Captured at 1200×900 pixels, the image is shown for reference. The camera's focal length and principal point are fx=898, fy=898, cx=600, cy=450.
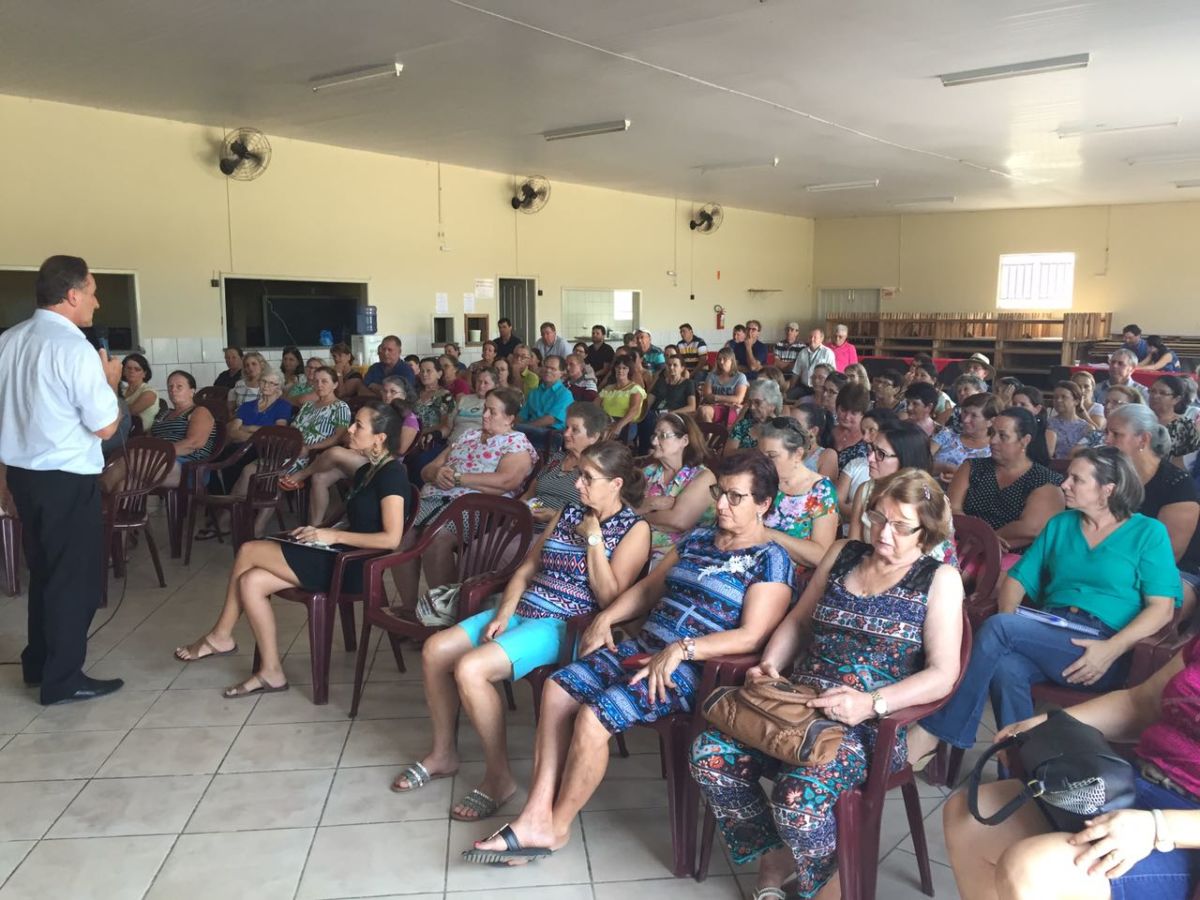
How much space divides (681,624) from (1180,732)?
114 centimetres

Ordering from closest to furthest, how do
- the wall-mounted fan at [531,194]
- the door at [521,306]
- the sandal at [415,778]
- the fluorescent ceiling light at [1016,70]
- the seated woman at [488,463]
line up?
the sandal at [415,778] → the seated woman at [488,463] → the fluorescent ceiling light at [1016,70] → the wall-mounted fan at [531,194] → the door at [521,306]

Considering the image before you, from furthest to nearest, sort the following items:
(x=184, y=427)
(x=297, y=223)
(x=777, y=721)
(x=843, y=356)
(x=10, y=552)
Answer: (x=843, y=356), (x=297, y=223), (x=184, y=427), (x=10, y=552), (x=777, y=721)

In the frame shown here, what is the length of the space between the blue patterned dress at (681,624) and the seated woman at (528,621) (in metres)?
0.22

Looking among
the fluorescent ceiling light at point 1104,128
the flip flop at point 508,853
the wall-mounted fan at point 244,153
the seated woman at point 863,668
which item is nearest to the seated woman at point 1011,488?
the seated woman at point 863,668

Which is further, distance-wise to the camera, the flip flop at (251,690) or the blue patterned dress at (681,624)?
the flip flop at (251,690)

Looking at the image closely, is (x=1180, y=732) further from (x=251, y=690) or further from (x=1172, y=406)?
(x=1172, y=406)

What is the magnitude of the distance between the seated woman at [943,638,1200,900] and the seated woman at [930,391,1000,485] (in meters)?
2.64

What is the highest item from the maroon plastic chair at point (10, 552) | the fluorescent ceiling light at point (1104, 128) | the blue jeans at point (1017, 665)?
the fluorescent ceiling light at point (1104, 128)

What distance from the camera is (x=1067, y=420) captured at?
16.4 feet

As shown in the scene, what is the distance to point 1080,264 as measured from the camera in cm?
1384

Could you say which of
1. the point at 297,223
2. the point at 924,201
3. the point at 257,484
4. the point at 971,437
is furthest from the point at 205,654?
the point at 924,201

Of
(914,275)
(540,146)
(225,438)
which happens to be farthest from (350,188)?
(914,275)

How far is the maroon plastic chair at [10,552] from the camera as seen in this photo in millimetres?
4469

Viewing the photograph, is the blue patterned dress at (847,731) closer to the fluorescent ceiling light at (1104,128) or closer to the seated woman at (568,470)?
the seated woman at (568,470)
